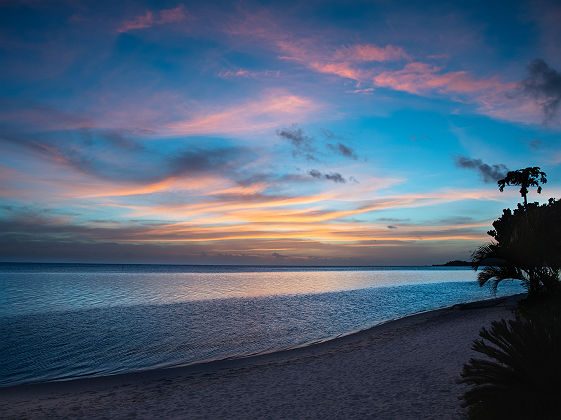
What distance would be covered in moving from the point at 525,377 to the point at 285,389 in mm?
7158

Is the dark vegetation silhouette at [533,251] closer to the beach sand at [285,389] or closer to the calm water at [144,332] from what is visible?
the beach sand at [285,389]

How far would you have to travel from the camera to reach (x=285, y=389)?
1127 centimetres

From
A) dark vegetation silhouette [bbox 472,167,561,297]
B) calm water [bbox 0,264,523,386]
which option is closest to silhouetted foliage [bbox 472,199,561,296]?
dark vegetation silhouette [bbox 472,167,561,297]

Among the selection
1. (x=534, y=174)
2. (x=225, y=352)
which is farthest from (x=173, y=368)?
(x=534, y=174)

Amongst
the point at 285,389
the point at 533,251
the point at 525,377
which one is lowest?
the point at 285,389

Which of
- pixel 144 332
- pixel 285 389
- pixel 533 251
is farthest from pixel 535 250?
pixel 144 332

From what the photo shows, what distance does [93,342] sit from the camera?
797 inches

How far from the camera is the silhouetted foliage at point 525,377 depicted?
5672 millimetres

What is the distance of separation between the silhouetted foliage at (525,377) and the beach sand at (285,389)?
10.0 feet

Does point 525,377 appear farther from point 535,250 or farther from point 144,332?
point 144,332

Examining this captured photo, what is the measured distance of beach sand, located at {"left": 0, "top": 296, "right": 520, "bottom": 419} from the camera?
942 cm

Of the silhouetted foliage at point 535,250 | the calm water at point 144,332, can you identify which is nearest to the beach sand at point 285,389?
the calm water at point 144,332

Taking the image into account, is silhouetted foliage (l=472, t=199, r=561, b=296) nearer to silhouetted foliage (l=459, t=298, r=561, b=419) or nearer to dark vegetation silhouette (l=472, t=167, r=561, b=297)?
dark vegetation silhouette (l=472, t=167, r=561, b=297)

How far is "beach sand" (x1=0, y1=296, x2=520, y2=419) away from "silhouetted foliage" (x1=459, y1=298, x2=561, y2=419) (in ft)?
10.0
